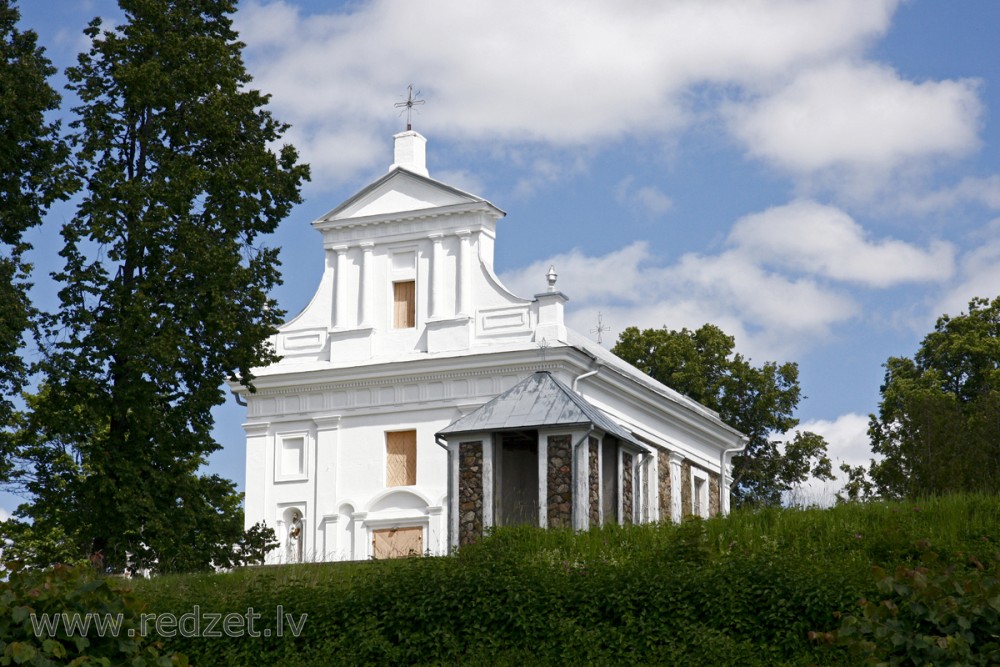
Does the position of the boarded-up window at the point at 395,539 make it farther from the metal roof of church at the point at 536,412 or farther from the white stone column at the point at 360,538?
the metal roof of church at the point at 536,412

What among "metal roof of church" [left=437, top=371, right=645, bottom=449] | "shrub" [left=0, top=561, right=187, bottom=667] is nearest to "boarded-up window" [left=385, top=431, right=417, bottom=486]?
"metal roof of church" [left=437, top=371, right=645, bottom=449]

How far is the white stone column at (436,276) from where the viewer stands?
114ft

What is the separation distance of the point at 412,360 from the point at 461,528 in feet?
44.5

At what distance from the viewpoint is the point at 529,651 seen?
14.6m

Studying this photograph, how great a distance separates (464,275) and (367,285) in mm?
2620

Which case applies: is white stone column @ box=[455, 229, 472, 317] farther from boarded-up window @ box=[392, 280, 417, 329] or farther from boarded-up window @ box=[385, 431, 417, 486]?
boarded-up window @ box=[385, 431, 417, 486]

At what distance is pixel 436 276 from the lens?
115 feet

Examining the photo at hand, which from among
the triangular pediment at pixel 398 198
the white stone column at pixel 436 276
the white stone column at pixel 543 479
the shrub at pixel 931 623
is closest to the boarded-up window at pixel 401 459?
the white stone column at pixel 436 276

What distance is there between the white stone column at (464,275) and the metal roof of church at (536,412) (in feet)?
42.6

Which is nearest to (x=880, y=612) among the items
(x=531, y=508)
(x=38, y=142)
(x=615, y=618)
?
(x=615, y=618)

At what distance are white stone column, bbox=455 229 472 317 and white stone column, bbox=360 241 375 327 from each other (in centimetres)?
228

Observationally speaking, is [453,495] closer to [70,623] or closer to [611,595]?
[611,595]

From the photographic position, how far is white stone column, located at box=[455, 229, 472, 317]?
3462cm

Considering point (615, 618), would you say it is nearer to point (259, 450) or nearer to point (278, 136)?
point (278, 136)
